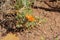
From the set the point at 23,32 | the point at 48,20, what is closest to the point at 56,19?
the point at 48,20

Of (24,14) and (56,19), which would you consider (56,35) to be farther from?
(24,14)

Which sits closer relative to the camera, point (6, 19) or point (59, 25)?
point (59, 25)

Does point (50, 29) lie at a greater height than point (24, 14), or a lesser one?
lesser

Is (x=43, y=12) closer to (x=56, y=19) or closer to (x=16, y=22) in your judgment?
(x=56, y=19)

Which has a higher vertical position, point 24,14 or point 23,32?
point 24,14

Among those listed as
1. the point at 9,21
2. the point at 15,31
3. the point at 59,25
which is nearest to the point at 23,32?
the point at 15,31

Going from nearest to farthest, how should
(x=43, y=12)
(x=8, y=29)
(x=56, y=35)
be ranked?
1. (x=56, y=35)
2. (x=8, y=29)
3. (x=43, y=12)

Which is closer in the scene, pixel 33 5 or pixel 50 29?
pixel 50 29

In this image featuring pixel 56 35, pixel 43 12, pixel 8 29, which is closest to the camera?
pixel 56 35
